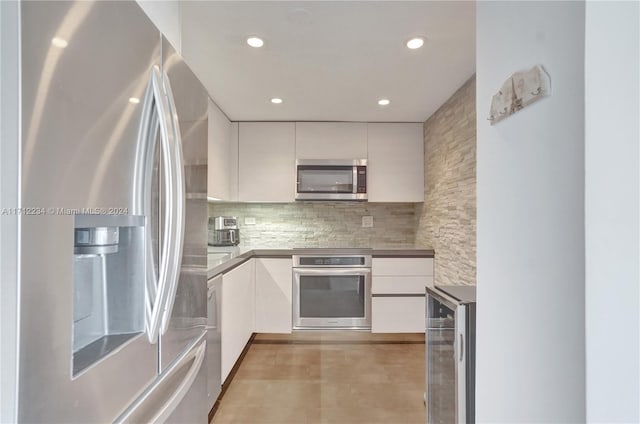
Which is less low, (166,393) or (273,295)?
(166,393)

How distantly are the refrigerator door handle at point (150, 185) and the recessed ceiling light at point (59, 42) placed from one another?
0.19m

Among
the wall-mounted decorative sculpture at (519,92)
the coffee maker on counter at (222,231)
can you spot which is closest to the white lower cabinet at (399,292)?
the coffee maker on counter at (222,231)

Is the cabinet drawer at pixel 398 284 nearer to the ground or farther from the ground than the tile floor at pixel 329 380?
farther from the ground

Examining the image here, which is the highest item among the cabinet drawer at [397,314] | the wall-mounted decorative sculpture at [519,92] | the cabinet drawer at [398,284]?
the wall-mounted decorative sculpture at [519,92]

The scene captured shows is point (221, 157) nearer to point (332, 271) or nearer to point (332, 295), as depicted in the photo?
point (332, 271)

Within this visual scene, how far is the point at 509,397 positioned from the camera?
885mm

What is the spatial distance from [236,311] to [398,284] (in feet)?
5.15

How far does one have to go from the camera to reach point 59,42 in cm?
48

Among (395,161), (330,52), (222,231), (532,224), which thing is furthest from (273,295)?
(532,224)

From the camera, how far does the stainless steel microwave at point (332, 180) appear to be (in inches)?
129

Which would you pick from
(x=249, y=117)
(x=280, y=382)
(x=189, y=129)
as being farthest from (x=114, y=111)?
(x=249, y=117)

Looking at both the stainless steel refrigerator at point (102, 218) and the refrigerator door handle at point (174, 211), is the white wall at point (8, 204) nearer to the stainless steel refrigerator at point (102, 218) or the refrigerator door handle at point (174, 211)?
the stainless steel refrigerator at point (102, 218)

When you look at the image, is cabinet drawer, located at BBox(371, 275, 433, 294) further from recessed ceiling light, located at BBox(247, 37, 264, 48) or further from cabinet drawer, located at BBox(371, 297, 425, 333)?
recessed ceiling light, located at BBox(247, 37, 264, 48)

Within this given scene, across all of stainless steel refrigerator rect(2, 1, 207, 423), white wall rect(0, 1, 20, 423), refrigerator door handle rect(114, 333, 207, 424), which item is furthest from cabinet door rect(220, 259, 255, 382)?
white wall rect(0, 1, 20, 423)
